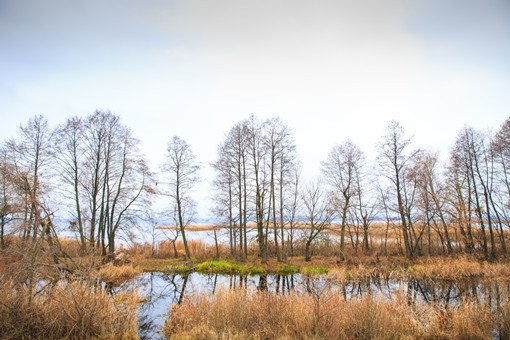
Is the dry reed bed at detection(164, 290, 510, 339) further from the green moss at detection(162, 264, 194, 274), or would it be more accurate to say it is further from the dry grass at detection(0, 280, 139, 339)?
the green moss at detection(162, 264, 194, 274)

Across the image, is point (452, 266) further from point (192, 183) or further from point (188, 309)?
point (192, 183)

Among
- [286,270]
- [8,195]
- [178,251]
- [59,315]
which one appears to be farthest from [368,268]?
[8,195]

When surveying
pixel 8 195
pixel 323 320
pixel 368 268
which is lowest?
pixel 368 268

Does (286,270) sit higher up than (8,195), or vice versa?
(8,195)

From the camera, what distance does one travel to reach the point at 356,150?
25.4 metres

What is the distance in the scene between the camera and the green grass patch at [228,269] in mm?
17359

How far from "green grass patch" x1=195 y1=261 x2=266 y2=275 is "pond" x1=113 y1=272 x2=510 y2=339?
902mm

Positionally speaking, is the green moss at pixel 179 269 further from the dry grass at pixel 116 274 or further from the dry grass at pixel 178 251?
the dry grass at pixel 178 251

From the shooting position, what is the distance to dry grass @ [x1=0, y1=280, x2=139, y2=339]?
544cm

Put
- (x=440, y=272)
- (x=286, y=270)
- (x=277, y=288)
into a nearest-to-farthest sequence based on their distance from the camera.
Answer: (x=277, y=288), (x=440, y=272), (x=286, y=270)

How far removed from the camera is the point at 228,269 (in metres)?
18.0

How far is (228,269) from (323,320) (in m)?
12.6

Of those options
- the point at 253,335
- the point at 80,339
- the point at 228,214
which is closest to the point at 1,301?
the point at 80,339

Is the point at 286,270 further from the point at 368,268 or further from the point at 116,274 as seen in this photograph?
the point at 116,274
